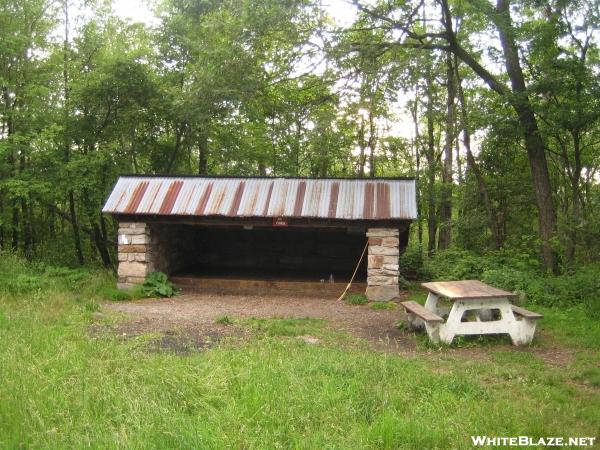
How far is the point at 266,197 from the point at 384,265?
9.97 feet

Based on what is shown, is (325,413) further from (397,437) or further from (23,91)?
(23,91)

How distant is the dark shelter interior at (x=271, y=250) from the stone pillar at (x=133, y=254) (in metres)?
2.33

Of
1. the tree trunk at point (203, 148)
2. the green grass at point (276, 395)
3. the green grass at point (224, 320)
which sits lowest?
the green grass at point (224, 320)

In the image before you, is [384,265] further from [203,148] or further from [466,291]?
[203,148]

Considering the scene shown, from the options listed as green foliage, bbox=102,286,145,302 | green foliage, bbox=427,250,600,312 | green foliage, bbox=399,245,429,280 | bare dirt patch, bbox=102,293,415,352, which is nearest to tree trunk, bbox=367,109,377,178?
green foliage, bbox=399,245,429,280

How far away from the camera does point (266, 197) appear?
1041cm

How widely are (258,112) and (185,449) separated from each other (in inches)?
577

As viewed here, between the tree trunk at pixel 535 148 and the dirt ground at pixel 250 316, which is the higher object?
the tree trunk at pixel 535 148

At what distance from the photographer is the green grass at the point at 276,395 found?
327cm

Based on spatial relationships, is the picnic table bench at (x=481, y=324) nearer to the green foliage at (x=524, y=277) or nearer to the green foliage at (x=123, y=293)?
the green foliage at (x=524, y=277)

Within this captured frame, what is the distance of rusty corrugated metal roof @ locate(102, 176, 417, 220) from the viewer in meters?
9.82

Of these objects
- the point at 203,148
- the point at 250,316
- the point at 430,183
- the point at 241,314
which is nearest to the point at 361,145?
the point at 430,183

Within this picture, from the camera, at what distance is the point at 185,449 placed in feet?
10.1

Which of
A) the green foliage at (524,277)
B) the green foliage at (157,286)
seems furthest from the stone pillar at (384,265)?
the green foliage at (157,286)
